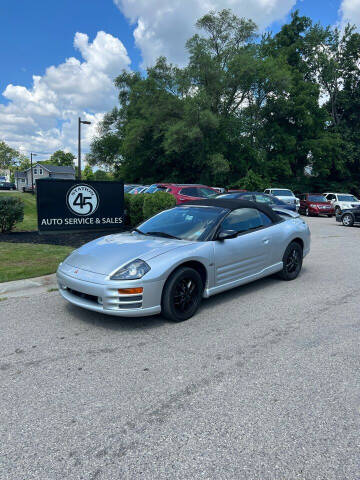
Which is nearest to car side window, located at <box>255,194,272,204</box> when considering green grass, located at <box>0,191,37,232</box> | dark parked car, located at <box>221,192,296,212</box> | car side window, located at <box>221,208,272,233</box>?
dark parked car, located at <box>221,192,296,212</box>

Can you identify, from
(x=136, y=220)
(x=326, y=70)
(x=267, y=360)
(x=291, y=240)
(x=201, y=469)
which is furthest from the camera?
(x=326, y=70)

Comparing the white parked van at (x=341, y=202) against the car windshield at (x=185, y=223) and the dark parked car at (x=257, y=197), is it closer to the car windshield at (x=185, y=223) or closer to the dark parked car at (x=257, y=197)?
the dark parked car at (x=257, y=197)

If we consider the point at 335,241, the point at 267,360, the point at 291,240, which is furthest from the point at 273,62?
the point at 267,360

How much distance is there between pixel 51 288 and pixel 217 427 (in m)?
4.00

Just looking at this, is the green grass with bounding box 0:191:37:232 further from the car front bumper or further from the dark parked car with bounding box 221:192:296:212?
the car front bumper

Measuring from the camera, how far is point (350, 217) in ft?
57.4

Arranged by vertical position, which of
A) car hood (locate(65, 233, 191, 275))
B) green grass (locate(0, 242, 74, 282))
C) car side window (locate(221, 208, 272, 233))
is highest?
car side window (locate(221, 208, 272, 233))

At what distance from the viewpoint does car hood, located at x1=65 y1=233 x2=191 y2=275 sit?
13.8ft

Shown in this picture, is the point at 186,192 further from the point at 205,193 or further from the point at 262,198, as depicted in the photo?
the point at 262,198

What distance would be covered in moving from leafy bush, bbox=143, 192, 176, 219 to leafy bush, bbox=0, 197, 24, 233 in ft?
12.3

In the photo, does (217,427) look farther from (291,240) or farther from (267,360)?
(291,240)

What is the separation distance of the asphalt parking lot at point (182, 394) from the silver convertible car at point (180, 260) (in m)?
0.35

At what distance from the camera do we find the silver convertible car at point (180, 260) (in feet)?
13.1

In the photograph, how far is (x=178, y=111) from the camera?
36906 millimetres
